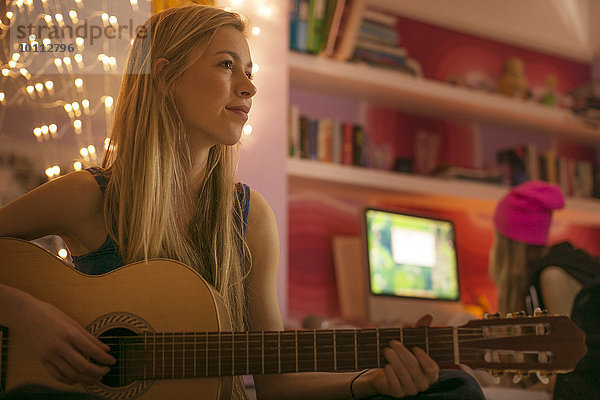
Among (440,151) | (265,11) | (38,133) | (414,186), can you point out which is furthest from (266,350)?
(440,151)

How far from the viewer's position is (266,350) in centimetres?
90

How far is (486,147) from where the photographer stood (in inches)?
116

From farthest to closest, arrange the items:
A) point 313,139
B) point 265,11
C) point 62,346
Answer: point 313,139 < point 265,11 < point 62,346

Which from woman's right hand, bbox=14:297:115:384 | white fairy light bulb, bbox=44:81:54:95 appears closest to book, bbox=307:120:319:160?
white fairy light bulb, bbox=44:81:54:95

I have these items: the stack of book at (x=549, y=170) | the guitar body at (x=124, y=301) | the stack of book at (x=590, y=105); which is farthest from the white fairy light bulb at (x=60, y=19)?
the stack of book at (x=590, y=105)

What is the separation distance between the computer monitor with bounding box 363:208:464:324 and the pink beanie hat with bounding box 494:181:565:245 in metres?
0.37

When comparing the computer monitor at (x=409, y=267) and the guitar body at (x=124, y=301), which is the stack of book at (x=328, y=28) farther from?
the guitar body at (x=124, y=301)

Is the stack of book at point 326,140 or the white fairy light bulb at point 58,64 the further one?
the stack of book at point 326,140

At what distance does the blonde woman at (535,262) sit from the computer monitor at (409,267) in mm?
274

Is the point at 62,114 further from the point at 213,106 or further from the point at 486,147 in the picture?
the point at 486,147

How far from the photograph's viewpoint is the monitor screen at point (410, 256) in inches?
80.8

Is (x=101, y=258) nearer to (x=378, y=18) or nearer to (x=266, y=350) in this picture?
(x=266, y=350)

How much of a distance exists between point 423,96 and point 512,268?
93cm

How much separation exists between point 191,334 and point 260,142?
62cm
